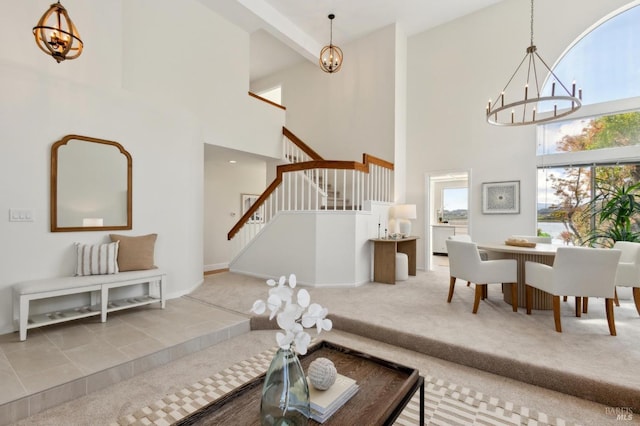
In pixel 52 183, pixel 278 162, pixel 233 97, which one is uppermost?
pixel 233 97

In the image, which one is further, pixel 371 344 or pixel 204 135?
pixel 204 135

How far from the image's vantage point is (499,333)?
2.94m

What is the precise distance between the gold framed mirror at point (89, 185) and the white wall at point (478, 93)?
536cm

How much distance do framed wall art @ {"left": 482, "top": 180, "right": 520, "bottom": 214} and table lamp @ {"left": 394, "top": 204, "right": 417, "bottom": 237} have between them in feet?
4.74

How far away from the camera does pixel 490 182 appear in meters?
5.62

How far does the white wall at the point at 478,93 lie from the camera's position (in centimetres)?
521

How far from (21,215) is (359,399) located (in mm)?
3743

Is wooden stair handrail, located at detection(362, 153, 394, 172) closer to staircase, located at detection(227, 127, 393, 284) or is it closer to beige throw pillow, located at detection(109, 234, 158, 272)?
staircase, located at detection(227, 127, 393, 284)

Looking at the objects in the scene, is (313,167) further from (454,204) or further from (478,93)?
(454,204)

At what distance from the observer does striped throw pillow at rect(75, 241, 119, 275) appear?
3.27 meters

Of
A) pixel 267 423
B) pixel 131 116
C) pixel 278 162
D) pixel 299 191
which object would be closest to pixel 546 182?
pixel 299 191

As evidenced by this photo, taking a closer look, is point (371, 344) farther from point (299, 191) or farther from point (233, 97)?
point (233, 97)

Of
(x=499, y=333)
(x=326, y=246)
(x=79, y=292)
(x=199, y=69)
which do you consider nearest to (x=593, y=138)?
(x=499, y=333)

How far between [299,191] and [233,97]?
229cm
